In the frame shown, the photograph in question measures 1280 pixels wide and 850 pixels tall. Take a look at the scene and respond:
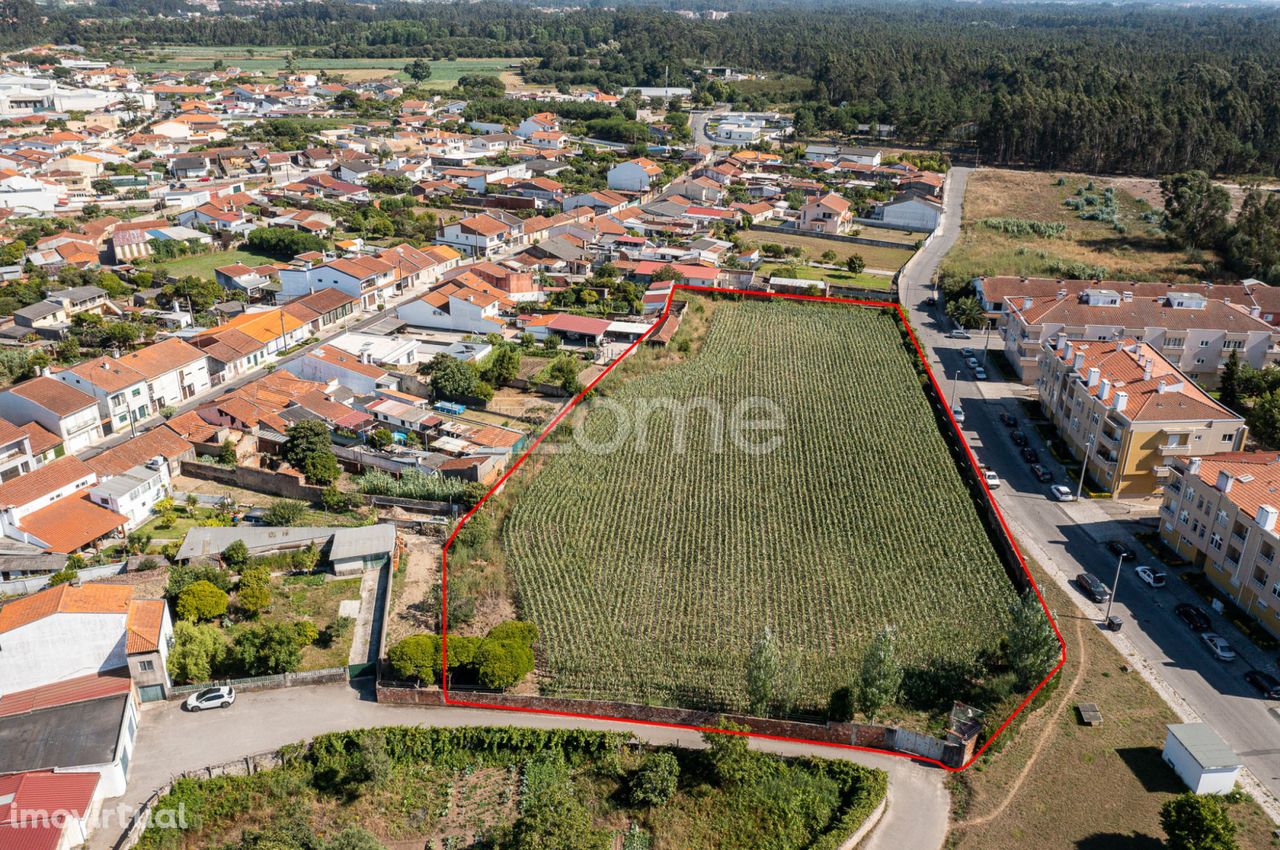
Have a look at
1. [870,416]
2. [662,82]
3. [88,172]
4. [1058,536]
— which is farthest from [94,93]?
[1058,536]

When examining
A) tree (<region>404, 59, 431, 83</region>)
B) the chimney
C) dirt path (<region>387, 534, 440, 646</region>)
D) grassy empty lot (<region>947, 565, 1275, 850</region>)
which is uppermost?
tree (<region>404, 59, 431, 83</region>)

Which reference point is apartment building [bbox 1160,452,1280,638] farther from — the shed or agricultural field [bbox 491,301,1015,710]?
the shed

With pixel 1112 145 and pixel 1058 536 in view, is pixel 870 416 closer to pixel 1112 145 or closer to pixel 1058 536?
pixel 1058 536

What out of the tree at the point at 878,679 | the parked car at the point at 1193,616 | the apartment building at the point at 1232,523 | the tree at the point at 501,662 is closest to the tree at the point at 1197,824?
the tree at the point at 878,679

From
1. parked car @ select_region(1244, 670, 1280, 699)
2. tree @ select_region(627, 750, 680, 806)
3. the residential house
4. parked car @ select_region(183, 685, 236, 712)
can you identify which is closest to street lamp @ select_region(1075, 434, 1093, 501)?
parked car @ select_region(1244, 670, 1280, 699)

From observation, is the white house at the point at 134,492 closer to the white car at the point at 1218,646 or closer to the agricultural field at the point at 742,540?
the agricultural field at the point at 742,540

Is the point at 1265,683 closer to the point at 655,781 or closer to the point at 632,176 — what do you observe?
the point at 655,781
